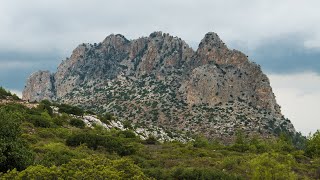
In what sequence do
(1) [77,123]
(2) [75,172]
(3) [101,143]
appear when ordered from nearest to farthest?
(2) [75,172]
(3) [101,143]
(1) [77,123]

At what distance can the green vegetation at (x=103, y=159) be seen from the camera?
1922 cm

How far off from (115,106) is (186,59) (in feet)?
159

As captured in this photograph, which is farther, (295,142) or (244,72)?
(244,72)

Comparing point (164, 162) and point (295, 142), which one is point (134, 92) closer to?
point (295, 142)

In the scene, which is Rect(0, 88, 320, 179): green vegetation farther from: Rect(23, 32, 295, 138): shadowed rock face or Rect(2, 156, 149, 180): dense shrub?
Rect(23, 32, 295, 138): shadowed rock face

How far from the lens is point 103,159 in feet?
71.2

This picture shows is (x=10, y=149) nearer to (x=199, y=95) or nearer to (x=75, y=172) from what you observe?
(x=75, y=172)

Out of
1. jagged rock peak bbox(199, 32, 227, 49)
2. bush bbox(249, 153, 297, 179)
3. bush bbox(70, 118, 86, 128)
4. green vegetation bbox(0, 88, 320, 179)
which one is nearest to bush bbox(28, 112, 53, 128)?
green vegetation bbox(0, 88, 320, 179)

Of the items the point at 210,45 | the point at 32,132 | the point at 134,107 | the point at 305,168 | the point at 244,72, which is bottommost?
the point at 305,168

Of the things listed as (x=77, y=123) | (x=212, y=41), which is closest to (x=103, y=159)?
(x=77, y=123)

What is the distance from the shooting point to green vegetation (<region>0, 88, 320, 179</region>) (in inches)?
757

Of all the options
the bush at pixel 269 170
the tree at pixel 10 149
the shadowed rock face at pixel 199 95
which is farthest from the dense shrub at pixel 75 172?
the shadowed rock face at pixel 199 95

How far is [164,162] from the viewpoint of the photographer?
141ft

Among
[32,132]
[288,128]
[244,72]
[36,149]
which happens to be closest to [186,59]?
[244,72]
